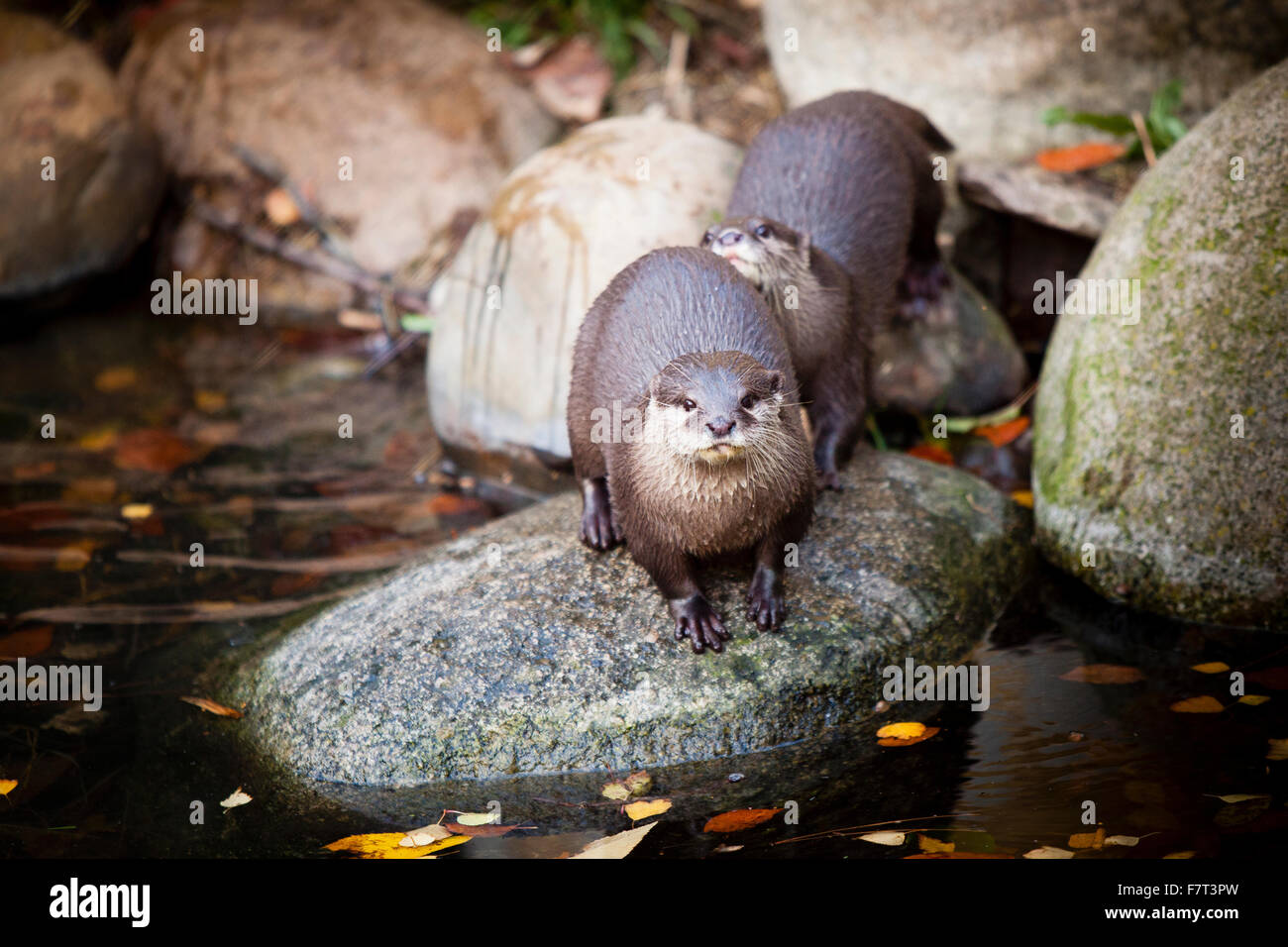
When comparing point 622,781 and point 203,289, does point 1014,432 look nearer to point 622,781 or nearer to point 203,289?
point 622,781

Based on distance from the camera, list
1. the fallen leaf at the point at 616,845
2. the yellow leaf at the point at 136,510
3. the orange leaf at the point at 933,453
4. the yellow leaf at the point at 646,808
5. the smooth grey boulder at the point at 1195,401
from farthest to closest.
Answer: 1. the orange leaf at the point at 933,453
2. the yellow leaf at the point at 136,510
3. the smooth grey boulder at the point at 1195,401
4. the yellow leaf at the point at 646,808
5. the fallen leaf at the point at 616,845

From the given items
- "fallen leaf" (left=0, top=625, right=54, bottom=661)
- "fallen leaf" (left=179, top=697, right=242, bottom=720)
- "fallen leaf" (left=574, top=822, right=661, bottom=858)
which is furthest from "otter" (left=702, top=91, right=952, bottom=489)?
"fallen leaf" (left=0, top=625, right=54, bottom=661)

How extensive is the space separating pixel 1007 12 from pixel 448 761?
152 inches

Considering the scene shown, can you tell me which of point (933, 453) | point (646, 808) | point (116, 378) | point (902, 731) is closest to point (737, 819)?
point (646, 808)

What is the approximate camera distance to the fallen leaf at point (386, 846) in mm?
2705

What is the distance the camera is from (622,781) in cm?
293

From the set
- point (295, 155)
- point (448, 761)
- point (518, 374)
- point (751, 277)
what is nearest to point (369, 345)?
point (295, 155)

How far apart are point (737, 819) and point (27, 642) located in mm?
2246

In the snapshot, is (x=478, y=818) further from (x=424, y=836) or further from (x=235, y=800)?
(x=235, y=800)

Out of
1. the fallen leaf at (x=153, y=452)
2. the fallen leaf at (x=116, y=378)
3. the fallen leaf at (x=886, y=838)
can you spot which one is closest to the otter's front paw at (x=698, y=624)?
the fallen leaf at (x=886, y=838)

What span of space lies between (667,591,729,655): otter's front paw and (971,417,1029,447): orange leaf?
78.9 inches

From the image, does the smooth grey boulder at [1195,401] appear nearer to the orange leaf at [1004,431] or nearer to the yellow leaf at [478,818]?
the orange leaf at [1004,431]

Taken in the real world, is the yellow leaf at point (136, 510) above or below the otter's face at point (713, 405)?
below

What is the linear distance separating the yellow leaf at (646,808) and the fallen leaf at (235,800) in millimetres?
917
